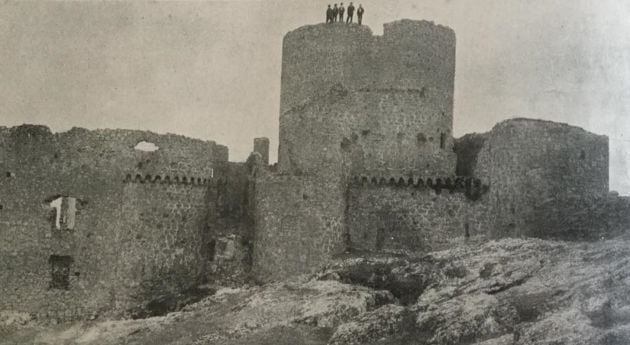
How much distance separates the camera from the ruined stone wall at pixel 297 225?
23.8m

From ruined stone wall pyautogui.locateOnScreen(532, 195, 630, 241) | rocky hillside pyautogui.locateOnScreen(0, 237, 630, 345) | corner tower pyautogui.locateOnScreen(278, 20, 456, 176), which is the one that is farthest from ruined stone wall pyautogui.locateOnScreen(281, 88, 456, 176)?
rocky hillside pyautogui.locateOnScreen(0, 237, 630, 345)

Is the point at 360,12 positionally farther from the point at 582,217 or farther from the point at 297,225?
the point at 582,217

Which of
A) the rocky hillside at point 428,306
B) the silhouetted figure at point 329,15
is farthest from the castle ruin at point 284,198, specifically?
the silhouetted figure at point 329,15

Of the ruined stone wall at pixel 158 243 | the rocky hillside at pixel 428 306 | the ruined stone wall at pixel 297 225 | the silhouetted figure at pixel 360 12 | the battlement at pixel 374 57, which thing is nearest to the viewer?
the rocky hillside at pixel 428 306

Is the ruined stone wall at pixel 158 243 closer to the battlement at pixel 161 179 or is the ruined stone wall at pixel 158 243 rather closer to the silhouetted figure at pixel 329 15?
the battlement at pixel 161 179

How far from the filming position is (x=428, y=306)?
Result: 58.2ft

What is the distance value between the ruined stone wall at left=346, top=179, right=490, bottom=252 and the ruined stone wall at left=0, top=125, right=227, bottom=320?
5.92 meters

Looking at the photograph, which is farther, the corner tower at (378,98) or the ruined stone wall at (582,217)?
the corner tower at (378,98)

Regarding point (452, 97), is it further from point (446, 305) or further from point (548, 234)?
point (446, 305)

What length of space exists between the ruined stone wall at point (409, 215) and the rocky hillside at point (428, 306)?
1215 mm

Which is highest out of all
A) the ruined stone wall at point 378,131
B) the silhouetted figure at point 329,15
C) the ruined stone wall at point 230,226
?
the silhouetted figure at point 329,15

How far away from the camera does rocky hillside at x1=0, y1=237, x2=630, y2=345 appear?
→ 603 inches

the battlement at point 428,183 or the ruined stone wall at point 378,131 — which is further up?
the ruined stone wall at point 378,131

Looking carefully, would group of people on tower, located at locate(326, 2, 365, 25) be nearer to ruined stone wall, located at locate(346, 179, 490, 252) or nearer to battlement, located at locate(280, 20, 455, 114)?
battlement, located at locate(280, 20, 455, 114)
